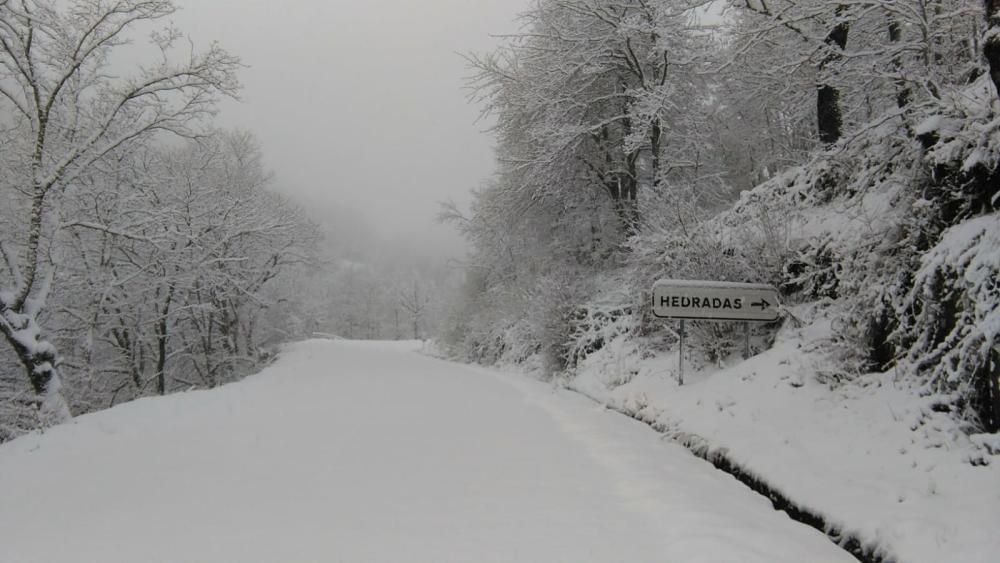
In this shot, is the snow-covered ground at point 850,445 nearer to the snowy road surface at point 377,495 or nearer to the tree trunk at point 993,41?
the snowy road surface at point 377,495

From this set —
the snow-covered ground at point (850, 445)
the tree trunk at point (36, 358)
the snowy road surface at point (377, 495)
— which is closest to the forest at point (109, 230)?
the tree trunk at point (36, 358)

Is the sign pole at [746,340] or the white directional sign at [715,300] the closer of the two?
the white directional sign at [715,300]

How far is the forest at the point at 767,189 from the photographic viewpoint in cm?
438

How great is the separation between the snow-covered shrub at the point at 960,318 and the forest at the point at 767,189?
2 centimetres

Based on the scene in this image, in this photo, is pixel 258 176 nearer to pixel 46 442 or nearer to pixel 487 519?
pixel 46 442

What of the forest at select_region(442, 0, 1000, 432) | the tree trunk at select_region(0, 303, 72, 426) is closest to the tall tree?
the tree trunk at select_region(0, 303, 72, 426)

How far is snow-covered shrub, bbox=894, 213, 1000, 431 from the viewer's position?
12.2ft

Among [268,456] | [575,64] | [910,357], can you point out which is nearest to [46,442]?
[268,456]

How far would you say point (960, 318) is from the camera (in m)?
4.02

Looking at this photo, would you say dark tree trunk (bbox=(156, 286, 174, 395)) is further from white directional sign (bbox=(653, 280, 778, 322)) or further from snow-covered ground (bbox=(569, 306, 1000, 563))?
snow-covered ground (bbox=(569, 306, 1000, 563))

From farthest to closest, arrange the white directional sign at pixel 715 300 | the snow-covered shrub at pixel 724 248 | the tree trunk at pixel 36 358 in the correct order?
the tree trunk at pixel 36 358
the snow-covered shrub at pixel 724 248
the white directional sign at pixel 715 300

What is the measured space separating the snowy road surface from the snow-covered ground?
415mm

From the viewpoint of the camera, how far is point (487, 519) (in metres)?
3.50

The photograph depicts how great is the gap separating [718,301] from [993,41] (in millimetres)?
4011
